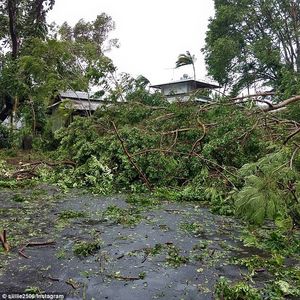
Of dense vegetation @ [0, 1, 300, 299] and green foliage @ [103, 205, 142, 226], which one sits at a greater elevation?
dense vegetation @ [0, 1, 300, 299]

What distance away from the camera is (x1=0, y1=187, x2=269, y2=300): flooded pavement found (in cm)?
271

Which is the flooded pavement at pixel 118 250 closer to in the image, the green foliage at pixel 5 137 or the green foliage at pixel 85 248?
the green foliage at pixel 85 248

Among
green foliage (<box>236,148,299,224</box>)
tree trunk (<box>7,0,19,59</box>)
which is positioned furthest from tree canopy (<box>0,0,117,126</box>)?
green foliage (<box>236,148,299,224</box>)

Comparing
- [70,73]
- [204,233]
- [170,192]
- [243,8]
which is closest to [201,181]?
[170,192]

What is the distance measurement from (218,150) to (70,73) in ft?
31.1

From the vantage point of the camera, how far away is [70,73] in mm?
14680

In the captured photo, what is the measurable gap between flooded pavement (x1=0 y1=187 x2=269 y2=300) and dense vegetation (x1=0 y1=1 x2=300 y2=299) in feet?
0.91

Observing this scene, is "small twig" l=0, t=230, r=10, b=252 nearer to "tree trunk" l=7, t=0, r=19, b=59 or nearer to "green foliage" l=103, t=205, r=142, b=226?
"green foliage" l=103, t=205, r=142, b=226

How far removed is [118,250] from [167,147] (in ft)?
12.1

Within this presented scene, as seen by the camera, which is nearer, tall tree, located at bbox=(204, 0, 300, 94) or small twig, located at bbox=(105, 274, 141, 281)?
small twig, located at bbox=(105, 274, 141, 281)

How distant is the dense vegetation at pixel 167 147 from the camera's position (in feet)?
11.8

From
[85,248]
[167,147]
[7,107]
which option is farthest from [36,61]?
[85,248]

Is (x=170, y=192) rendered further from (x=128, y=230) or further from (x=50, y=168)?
(x=50, y=168)

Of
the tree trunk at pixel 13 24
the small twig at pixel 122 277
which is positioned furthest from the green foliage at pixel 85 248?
the tree trunk at pixel 13 24
